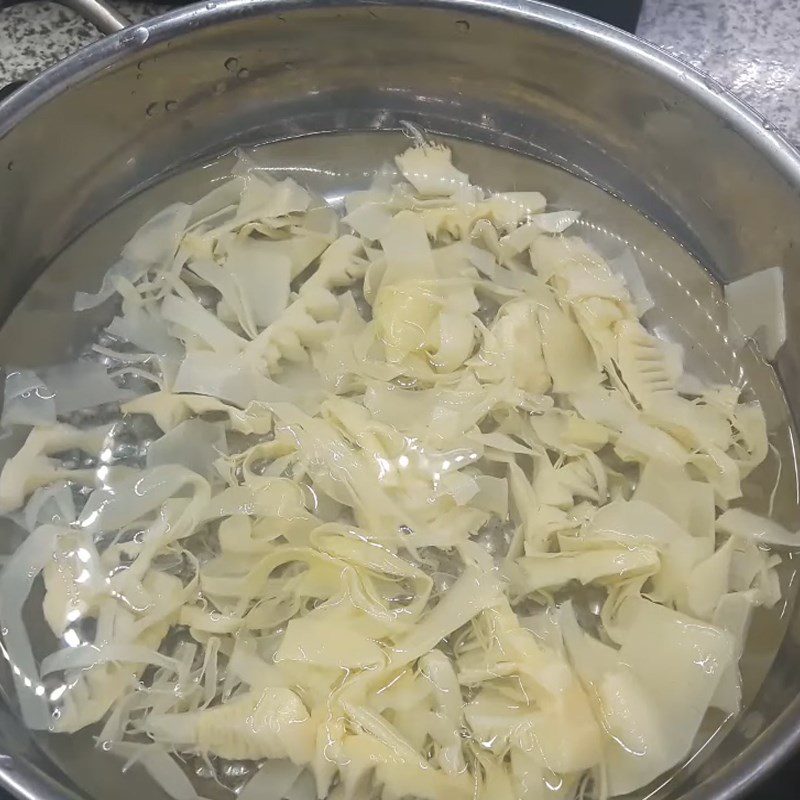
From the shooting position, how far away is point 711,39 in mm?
1205

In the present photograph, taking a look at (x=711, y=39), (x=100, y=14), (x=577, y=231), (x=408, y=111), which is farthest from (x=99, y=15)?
(x=711, y=39)

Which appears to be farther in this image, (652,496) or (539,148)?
(539,148)

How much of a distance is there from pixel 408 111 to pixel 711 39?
1.51ft

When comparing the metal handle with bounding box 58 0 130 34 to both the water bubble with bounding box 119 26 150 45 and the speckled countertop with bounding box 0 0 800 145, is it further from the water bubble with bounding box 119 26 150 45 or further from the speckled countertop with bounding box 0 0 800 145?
the speckled countertop with bounding box 0 0 800 145

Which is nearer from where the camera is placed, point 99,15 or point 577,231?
point 99,15

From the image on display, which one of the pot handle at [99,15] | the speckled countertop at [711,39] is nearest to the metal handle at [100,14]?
the pot handle at [99,15]

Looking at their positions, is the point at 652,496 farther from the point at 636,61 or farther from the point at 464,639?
the point at 636,61

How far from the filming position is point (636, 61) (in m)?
0.97

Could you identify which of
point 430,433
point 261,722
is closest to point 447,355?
point 430,433

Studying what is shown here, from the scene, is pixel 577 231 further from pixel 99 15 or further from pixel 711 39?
pixel 99 15

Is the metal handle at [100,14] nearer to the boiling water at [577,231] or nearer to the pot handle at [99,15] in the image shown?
the pot handle at [99,15]

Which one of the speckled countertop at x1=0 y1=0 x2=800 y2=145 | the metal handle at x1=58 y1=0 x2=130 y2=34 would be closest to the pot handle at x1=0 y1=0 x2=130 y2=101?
the metal handle at x1=58 y1=0 x2=130 y2=34

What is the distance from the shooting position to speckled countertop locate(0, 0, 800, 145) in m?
1.15

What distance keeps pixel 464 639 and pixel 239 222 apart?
2.00 feet
